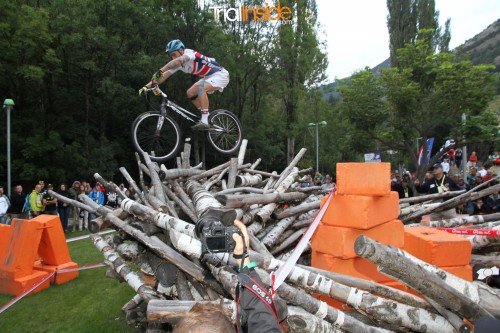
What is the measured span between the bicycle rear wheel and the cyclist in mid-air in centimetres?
38

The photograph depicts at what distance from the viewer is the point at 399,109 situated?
21.2 m

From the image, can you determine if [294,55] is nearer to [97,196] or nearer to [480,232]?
[97,196]

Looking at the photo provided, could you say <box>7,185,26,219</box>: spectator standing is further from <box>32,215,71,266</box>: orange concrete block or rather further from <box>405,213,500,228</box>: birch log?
<box>405,213,500,228</box>: birch log

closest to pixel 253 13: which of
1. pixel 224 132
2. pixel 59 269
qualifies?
pixel 224 132

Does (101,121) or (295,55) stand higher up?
(295,55)

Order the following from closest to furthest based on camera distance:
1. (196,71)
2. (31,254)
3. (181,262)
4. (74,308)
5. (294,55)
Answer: (181,262), (74,308), (31,254), (196,71), (294,55)

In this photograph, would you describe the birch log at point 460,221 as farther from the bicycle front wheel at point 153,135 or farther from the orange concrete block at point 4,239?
the orange concrete block at point 4,239

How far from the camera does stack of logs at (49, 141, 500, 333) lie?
3195 mm

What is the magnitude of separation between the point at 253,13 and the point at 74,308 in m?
28.8

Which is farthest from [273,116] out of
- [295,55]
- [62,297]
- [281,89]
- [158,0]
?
[62,297]

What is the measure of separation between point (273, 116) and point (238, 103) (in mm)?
4947

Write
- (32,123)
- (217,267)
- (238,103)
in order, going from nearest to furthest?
(217,267)
(32,123)
(238,103)

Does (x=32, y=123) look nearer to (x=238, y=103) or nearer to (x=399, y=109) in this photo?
(x=238, y=103)

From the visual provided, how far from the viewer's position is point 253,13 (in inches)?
1221
